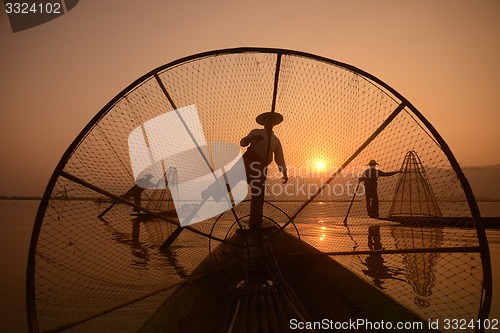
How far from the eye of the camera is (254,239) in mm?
3463

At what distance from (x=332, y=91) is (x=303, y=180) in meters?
1.51

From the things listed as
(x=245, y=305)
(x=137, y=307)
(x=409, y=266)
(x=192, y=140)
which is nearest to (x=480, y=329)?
(x=245, y=305)

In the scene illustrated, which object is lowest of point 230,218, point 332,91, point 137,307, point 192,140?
point 137,307

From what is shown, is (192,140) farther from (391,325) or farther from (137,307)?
(391,325)

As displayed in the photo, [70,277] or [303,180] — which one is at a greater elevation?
[303,180]

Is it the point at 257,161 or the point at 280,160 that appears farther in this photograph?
the point at 280,160

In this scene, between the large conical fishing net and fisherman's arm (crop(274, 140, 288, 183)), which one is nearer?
the large conical fishing net

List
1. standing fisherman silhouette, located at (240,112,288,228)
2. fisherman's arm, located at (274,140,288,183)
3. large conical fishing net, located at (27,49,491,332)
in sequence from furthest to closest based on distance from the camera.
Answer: fisherman's arm, located at (274,140,288,183) → standing fisherman silhouette, located at (240,112,288,228) → large conical fishing net, located at (27,49,491,332)

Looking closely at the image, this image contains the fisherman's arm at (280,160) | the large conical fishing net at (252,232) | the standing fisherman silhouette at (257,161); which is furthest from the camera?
the fisherman's arm at (280,160)

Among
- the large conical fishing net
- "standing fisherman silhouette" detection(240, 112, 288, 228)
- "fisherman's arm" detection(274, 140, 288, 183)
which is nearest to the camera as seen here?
the large conical fishing net

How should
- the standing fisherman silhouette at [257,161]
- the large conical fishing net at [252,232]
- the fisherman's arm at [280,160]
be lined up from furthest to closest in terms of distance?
the fisherman's arm at [280,160] < the standing fisherman silhouette at [257,161] < the large conical fishing net at [252,232]

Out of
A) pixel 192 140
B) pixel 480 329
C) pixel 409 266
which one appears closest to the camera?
pixel 480 329

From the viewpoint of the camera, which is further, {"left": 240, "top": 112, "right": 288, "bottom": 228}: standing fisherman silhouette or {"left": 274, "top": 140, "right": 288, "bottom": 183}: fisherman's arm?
{"left": 274, "top": 140, "right": 288, "bottom": 183}: fisherman's arm

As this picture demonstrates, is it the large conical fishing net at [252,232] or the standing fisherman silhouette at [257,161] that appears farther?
the standing fisherman silhouette at [257,161]
